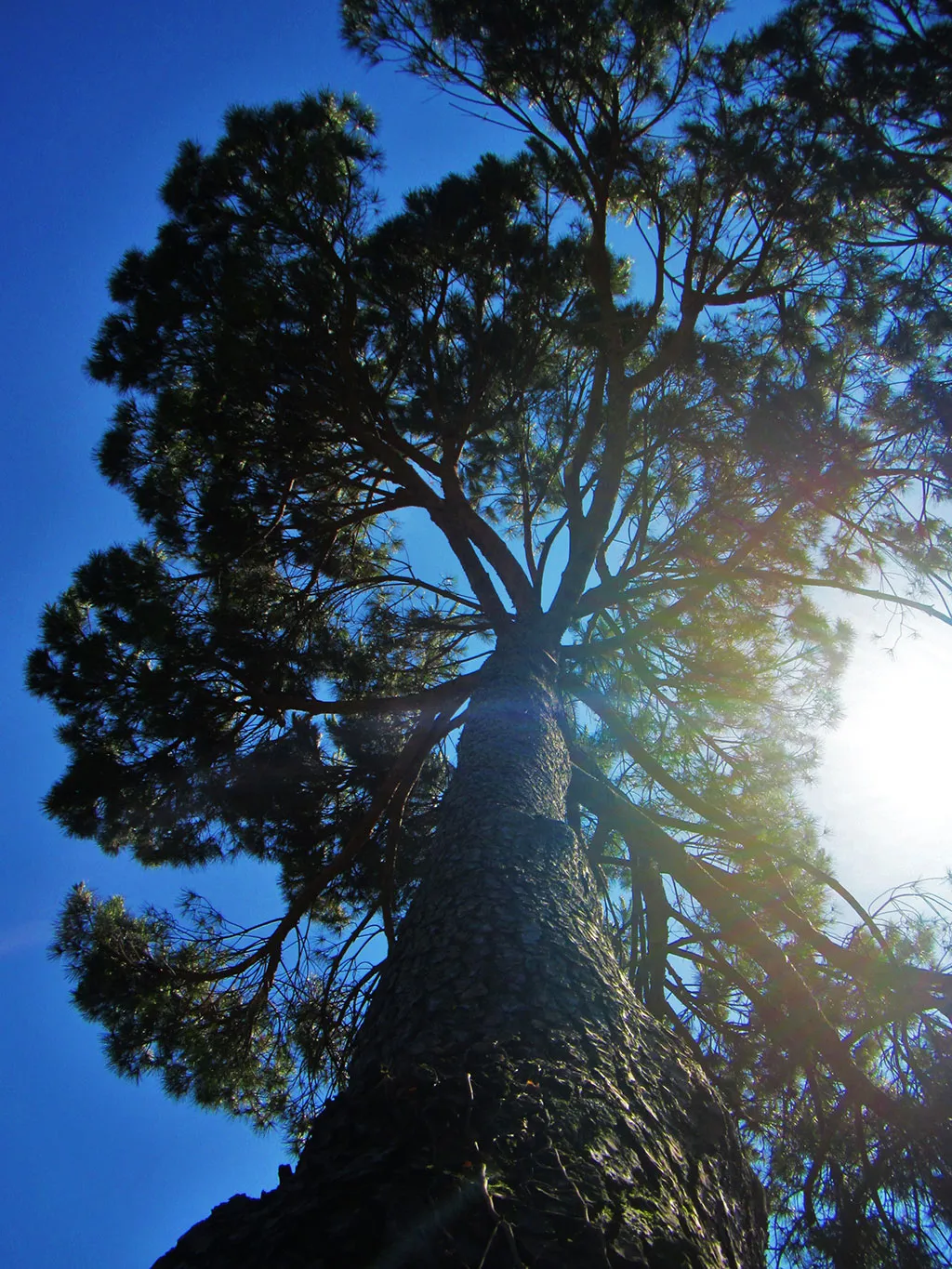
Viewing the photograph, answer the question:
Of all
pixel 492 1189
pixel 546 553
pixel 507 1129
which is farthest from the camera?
pixel 546 553

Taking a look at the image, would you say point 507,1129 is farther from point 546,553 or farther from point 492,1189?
point 546,553

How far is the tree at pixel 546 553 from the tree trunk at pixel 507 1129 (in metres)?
0.59

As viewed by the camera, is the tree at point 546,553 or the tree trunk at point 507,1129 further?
the tree at point 546,553

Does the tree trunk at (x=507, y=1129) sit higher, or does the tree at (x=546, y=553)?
the tree at (x=546, y=553)

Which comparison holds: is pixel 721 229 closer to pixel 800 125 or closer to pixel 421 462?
pixel 800 125

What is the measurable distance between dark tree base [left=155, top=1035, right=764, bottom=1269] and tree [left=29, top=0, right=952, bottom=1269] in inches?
43.6

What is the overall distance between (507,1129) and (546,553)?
4.64 meters

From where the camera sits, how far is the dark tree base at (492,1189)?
1.04m

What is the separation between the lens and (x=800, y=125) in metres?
4.57

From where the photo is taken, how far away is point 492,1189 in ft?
3.64

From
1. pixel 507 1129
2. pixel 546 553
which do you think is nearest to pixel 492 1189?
pixel 507 1129

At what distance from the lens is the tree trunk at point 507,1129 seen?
1062mm

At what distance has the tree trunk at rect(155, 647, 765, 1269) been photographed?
3.49 feet

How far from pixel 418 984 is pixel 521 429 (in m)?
4.88
